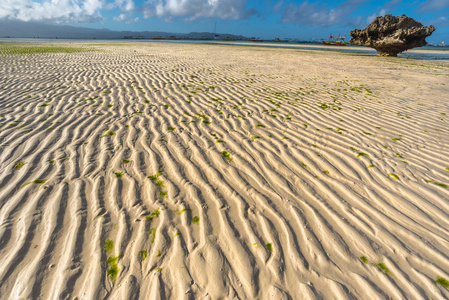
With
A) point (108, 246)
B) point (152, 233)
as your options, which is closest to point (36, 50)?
point (108, 246)

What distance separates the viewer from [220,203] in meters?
2.83

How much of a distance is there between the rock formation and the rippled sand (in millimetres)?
23795

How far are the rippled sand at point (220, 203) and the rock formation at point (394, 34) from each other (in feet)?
78.1

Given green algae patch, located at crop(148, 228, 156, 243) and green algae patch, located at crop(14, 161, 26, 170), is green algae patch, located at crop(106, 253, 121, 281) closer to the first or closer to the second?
green algae patch, located at crop(148, 228, 156, 243)

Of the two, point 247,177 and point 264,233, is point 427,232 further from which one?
point 247,177

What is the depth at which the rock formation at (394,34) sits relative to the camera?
74.7 feet

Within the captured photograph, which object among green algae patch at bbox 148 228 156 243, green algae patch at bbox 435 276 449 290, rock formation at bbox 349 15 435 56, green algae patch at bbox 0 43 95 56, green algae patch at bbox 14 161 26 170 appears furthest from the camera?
rock formation at bbox 349 15 435 56

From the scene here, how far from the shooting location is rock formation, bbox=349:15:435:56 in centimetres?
2278

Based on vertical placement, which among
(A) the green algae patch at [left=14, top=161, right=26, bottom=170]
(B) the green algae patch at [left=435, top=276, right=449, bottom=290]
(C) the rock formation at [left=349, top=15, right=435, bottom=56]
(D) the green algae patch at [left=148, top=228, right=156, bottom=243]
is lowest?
(D) the green algae patch at [left=148, top=228, right=156, bottom=243]

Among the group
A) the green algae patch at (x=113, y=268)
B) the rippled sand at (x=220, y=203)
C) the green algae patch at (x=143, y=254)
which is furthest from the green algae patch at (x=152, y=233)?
the green algae patch at (x=113, y=268)

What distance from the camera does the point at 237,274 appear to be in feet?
6.63

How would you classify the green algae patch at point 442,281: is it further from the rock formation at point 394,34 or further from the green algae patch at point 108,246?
the rock formation at point 394,34

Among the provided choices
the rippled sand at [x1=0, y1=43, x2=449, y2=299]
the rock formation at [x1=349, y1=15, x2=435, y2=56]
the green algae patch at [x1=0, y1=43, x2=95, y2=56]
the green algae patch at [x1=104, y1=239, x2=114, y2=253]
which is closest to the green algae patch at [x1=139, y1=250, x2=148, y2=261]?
the rippled sand at [x1=0, y1=43, x2=449, y2=299]

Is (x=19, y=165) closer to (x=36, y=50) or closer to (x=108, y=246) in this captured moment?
(x=108, y=246)
